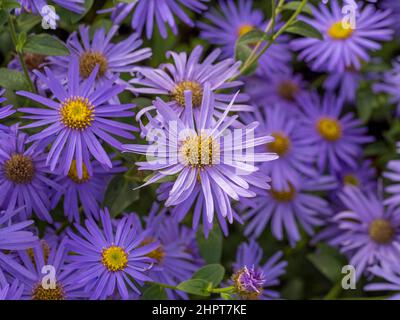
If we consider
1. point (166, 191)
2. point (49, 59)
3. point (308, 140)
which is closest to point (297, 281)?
point (308, 140)

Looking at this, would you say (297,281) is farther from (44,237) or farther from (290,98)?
(44,237)

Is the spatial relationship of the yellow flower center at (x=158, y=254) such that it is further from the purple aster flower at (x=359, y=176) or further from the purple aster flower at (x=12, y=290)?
the purple aster flower at (x=359, y=176)

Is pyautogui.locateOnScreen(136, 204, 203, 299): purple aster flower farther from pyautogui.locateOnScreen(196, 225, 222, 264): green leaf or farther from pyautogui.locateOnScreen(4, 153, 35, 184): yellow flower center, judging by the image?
pyautogui.locateOnScreen(4, 153, 35, 184): yellow flower center

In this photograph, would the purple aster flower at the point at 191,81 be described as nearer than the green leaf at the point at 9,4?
No

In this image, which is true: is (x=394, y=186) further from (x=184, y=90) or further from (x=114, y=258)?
(x=114, y=258)

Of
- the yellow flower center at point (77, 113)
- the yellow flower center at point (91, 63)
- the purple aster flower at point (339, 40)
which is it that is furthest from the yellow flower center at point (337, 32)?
the yellow flower center at point (77, 113)

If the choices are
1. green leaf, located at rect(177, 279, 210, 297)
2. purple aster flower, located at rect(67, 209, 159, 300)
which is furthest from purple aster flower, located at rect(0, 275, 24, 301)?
green leaf, located at rect(177, 279, 210, 297)
